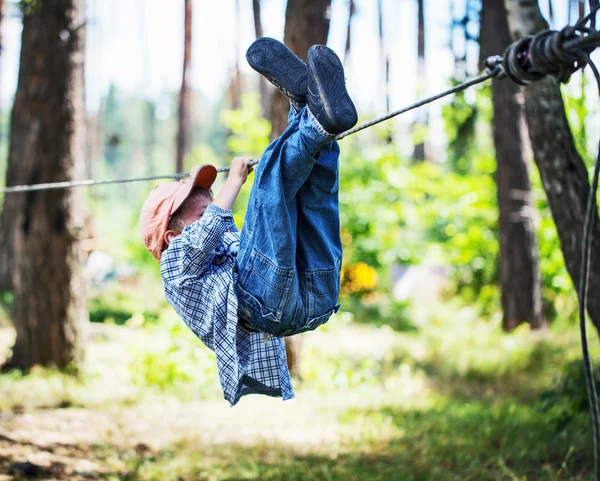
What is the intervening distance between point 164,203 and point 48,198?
3688 millimetres

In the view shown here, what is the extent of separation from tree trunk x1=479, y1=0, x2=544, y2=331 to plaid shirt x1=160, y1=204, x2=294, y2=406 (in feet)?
23.4

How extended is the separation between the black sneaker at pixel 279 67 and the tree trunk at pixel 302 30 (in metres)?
3.57

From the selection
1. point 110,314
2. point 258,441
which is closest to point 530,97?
point 258,441

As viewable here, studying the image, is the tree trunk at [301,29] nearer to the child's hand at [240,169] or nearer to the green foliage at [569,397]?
the green foliage at [569,397]

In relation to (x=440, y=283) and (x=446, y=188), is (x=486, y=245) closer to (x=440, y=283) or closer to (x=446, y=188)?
(x=446, y=188)

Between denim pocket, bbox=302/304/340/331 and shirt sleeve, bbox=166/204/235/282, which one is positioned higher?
shirt sleeve, bbox=166/204/235/282

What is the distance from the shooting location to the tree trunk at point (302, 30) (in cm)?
636

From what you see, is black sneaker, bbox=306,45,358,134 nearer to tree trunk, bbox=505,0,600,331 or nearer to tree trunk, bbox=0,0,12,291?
tree trunk, bbox=505,0,600,331

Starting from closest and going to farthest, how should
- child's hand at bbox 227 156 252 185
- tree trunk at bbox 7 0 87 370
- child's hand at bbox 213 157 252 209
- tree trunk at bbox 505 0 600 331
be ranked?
1. child's hand at bbox 213 157 252 209
2. child's hand at bbox 227 156 252 185
3. tree trunk at bbox 505 0 600 331
4. tree trunk at bbox 7 0 87 370

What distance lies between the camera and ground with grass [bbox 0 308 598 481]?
14.8 feet

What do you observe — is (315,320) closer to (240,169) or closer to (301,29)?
(240,169)

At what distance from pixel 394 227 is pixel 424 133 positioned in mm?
1708

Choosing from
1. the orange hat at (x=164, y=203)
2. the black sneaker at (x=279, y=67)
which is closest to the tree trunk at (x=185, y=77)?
the orange hat at (x=164, y=203)

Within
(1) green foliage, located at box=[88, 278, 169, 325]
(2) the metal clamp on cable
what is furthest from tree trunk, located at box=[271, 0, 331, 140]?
(1) green foliage, located at box=[88, 278, 169, 325]
